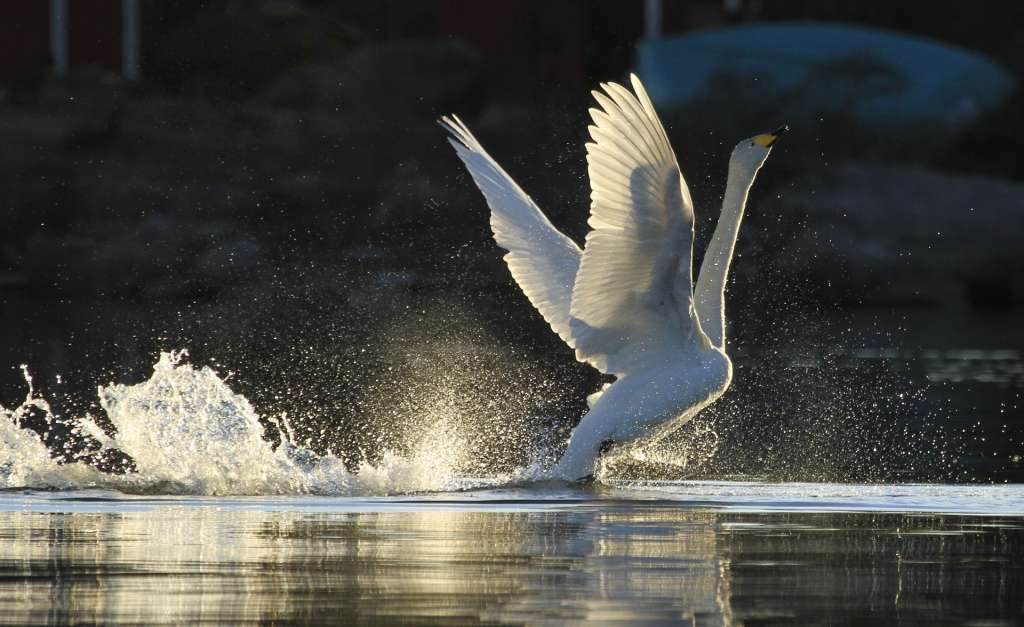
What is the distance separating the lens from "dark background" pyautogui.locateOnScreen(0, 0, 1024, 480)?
17031mm

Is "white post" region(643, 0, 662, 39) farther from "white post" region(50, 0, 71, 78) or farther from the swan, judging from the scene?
the swan

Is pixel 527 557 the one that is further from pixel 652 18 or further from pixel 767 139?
pixel 652 18

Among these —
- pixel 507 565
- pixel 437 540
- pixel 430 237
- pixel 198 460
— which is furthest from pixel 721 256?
pixel 430 237

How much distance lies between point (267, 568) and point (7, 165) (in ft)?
84.5

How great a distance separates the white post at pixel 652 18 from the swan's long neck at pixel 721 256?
30223mm

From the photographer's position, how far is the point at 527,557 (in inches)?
365

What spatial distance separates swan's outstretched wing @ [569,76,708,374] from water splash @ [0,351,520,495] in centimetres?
129

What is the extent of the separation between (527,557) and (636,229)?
8.90 ft

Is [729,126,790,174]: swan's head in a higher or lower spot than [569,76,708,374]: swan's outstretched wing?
higher

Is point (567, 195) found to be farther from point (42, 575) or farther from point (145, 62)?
point (42, 575)

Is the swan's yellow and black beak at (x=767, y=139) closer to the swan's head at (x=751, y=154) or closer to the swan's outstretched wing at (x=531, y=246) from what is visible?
the swan's head at (x=751, y=154)

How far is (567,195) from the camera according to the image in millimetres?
30016

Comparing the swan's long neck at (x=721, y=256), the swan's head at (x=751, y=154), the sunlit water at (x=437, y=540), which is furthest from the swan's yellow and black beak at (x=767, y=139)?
the sunlit water at (x=437, y=540)

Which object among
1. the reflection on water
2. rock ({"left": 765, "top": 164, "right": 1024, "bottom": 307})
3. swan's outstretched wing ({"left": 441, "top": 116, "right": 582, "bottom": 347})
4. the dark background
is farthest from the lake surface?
rock ({"left": 765, "top": 164, "right": 1024, "bottom": 307})
